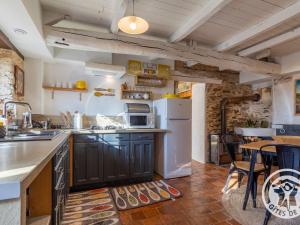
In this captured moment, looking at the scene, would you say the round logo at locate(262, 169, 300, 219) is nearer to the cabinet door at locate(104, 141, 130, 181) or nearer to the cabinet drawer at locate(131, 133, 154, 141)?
the cabinet drawer at locate(131, 133, 154, 141)

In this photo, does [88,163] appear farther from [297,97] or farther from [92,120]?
[297,97]

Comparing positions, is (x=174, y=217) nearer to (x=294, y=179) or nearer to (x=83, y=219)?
(x=83, y=219)

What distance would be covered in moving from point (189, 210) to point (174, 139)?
1364mm

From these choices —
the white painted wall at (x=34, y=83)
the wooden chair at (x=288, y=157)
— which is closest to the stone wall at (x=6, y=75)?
the white painted wall at (x=34, y=83)

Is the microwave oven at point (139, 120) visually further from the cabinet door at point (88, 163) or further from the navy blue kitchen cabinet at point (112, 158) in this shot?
the cabinet door at point (88, 163)

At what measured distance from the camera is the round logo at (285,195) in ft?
5.88

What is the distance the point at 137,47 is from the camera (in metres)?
2.71

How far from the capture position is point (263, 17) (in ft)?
8.24

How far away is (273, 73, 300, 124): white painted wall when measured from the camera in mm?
4129

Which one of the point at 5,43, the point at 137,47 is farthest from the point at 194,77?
the point at 5,43

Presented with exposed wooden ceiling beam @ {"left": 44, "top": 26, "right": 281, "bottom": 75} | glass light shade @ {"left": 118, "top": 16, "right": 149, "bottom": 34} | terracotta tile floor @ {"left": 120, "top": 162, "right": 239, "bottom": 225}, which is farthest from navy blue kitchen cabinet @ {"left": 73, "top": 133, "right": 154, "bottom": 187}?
glass light shade @ {"left": 118, "top": 16, "right": 149, "bottom": 34}

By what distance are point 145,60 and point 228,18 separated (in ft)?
5.92

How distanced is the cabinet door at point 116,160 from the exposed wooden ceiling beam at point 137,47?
1517 mm

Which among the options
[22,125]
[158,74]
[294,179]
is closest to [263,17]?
[158,74]
